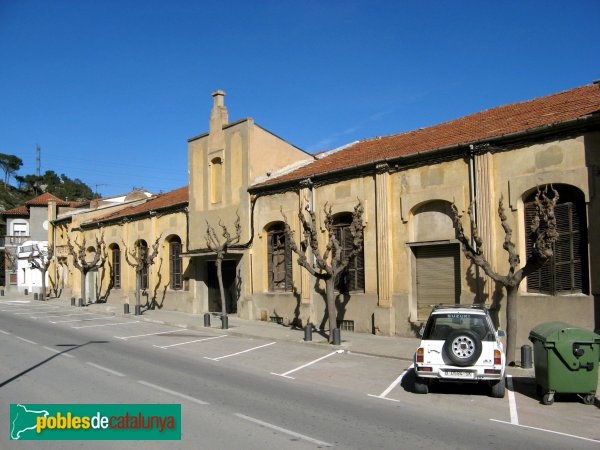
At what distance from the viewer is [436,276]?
18.7 metres

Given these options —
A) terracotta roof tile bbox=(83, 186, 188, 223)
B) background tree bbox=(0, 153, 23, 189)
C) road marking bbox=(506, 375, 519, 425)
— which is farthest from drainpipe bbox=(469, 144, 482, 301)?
background tree bbox=(0, 153, 23, 189)

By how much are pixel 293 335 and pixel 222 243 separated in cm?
738

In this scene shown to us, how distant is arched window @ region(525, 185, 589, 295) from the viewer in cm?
1526

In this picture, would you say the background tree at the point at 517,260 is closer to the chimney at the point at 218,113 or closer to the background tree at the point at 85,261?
the chimney at the point at 218,113

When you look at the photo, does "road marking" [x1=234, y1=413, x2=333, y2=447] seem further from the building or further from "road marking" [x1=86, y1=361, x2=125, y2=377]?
the building

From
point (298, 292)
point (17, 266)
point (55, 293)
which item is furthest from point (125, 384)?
point (17, 266)

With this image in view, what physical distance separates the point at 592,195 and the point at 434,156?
506 centimetres

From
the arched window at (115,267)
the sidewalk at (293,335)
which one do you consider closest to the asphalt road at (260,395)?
the sidewalk at (293,335)

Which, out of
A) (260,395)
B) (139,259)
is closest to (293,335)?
(260,395)

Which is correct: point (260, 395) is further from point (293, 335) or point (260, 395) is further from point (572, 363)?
point (293, 335)

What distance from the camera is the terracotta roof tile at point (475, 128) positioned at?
16.6m

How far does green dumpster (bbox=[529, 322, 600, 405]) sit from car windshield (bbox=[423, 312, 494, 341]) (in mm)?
1148

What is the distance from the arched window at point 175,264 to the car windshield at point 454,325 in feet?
69.2

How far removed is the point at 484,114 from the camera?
69.7 feet
